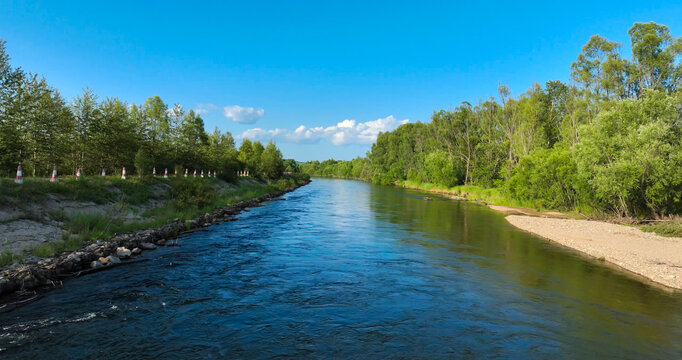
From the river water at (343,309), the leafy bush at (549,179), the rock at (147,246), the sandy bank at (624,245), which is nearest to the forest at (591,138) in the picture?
the leafy bush at (549,179)

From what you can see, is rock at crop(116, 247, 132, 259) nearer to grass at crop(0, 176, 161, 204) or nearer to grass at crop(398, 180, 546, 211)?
grass at crop(0, 176, 161, 204)

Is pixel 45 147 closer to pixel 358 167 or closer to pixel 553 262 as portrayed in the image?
pixel 553 262

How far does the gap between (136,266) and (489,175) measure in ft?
204

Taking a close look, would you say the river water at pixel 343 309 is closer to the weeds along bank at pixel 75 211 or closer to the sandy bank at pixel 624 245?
the sandy bank at pixel 624 245

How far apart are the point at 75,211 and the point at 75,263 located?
6.33 meters

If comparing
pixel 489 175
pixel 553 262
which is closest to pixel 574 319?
pixel 553 262

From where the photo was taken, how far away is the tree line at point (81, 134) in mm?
21028

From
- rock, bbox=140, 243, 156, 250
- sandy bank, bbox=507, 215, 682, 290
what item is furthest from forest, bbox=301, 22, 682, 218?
rock, bbox=140, 243, 156, 250

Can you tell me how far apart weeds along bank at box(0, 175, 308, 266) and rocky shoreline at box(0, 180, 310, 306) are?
0.81 metres

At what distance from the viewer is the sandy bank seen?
14008 millimetres

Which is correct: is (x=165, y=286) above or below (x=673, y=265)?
below

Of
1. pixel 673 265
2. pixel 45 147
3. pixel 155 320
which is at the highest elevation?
pixel 45 147

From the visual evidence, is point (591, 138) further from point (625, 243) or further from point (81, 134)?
point (81, 134)

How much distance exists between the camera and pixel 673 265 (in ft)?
47.9
